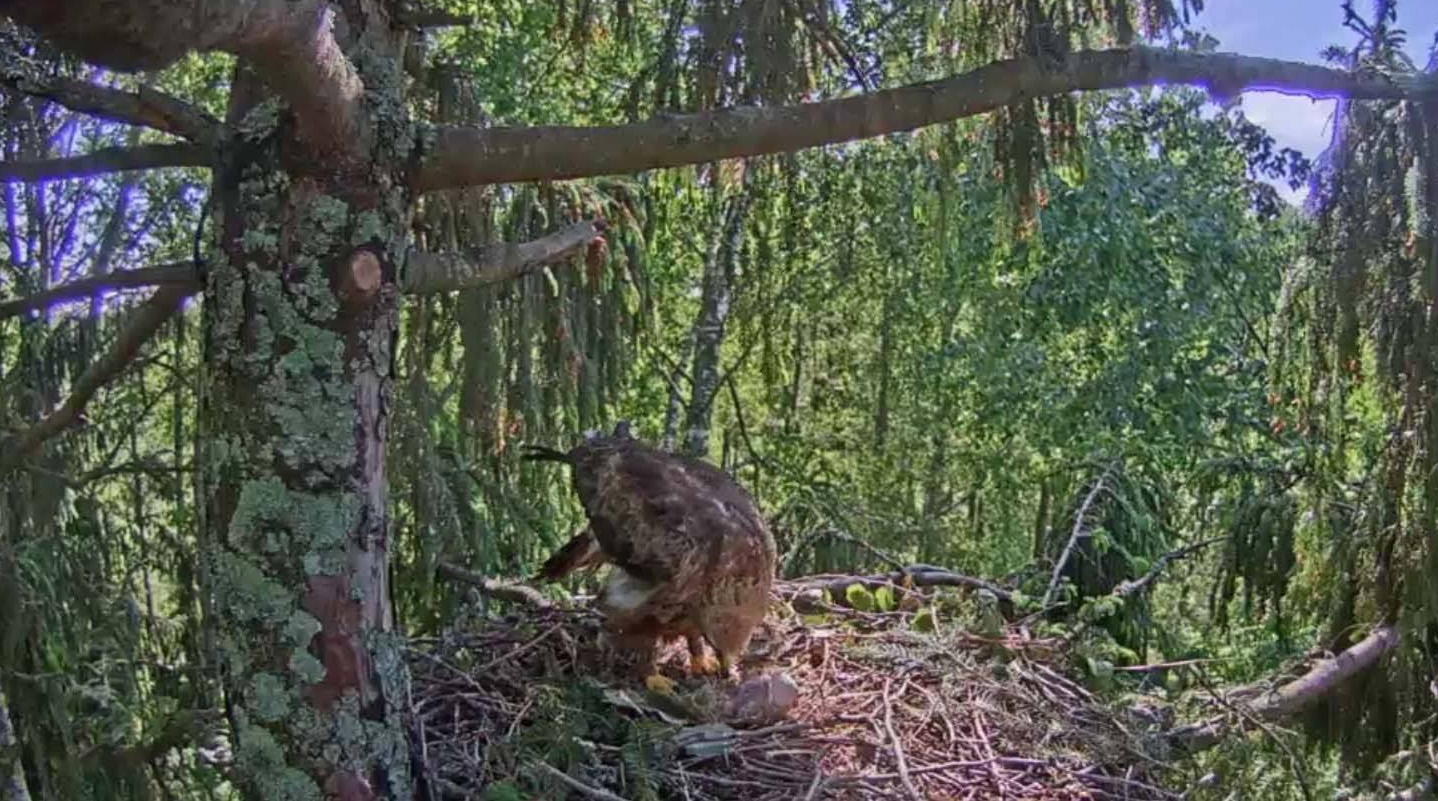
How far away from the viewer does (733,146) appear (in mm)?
2166

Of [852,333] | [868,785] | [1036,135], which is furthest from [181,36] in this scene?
[852,333]

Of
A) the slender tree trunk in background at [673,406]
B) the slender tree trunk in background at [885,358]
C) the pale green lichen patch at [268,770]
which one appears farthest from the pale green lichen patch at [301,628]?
the slender tree trunk in background at [885,358]

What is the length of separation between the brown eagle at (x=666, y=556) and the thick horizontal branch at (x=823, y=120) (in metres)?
1.19

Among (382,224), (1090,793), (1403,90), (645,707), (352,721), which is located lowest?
(1090,793)

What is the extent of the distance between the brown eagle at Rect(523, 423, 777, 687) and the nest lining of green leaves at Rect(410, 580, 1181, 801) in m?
0.11

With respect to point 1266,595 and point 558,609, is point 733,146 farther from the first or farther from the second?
point 1266,595

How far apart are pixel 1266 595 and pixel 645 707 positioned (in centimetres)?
226

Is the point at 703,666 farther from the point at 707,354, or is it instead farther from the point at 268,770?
the point at 707,354

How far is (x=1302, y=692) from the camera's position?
3.31m

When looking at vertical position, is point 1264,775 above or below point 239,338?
below

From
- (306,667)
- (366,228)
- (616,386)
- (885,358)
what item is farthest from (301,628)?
(885,358)

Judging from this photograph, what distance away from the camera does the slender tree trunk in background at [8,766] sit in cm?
268

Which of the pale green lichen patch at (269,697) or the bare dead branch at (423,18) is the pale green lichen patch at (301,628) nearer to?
the pale green lichen patch at (269,697)

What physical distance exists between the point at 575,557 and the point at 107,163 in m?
1.62
